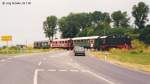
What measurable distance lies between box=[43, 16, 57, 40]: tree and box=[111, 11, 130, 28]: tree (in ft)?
90.8

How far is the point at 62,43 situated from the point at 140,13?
164 feet

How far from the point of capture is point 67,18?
190250 millimetres

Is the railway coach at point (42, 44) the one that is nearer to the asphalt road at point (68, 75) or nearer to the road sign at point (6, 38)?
the road sign at point (6, 38)

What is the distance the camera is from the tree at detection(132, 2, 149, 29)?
485 ft

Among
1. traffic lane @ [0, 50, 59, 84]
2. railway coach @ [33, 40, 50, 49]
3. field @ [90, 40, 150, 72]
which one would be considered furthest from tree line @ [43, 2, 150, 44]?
traffic lane @ [0, 50, 59, 84]

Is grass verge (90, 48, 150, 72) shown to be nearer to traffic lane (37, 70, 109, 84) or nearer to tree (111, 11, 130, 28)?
traffic lane (37, 70, 109, 84)

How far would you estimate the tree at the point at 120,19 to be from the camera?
6860 inches

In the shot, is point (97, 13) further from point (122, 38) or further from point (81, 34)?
point (122, 38)

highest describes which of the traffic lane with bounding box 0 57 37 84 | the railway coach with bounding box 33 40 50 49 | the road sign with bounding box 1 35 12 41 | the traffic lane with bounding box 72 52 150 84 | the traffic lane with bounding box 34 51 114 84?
the road sign with bounding box 1 35 12 41

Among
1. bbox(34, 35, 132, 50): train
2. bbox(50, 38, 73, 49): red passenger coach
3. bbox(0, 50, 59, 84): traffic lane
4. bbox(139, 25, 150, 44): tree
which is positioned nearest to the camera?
bbox(0, 50, 59, 84): traffic lane

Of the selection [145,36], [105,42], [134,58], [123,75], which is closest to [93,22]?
[145,36]

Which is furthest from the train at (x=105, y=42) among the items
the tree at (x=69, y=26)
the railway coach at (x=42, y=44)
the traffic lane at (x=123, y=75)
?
the tree at (x=69, y=26)

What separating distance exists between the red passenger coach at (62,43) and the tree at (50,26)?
6201 centimetres

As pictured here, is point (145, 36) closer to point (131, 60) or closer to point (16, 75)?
point (131, 60)
